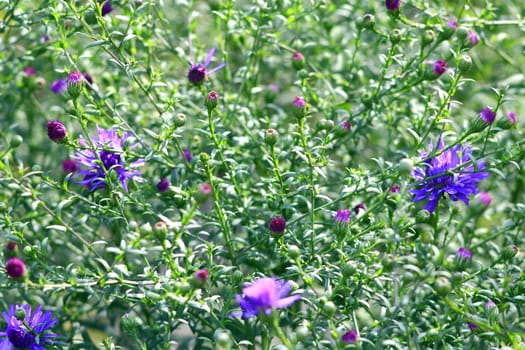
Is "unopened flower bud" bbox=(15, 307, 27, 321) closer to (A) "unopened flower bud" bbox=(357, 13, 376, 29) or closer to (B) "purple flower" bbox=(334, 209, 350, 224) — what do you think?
(B) "purple flower" bbox=(334, 209, 350, 224)

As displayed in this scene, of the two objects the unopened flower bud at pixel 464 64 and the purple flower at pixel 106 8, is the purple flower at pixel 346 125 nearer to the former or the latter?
the unopened flower bud at pixel 464 64

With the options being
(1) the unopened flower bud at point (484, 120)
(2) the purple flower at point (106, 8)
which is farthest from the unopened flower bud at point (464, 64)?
(2) the purple flower at point (106, 8)

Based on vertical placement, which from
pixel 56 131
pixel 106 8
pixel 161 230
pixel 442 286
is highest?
pixel 106 8

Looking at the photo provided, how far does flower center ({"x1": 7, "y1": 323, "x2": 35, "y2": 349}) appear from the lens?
1242mm

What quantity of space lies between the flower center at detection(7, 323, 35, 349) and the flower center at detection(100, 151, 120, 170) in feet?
1.09

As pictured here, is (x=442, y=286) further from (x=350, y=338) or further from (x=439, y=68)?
(x=439, y=68)

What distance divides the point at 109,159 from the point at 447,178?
631 millimetres

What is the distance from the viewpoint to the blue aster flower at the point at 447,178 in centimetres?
127

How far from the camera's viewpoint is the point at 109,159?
1366 mm

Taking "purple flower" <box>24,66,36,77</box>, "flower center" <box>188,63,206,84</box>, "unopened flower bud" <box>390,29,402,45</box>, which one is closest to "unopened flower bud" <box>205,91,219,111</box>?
"flower center" <box>188,63,206,84</box>

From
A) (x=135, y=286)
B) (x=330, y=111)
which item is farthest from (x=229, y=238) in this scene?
(x=330, y=111)

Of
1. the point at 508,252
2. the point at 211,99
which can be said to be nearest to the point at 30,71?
the point at 211,99

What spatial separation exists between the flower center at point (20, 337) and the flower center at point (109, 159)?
0.33 meters

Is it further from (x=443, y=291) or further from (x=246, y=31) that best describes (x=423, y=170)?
(x=246, y=31)
